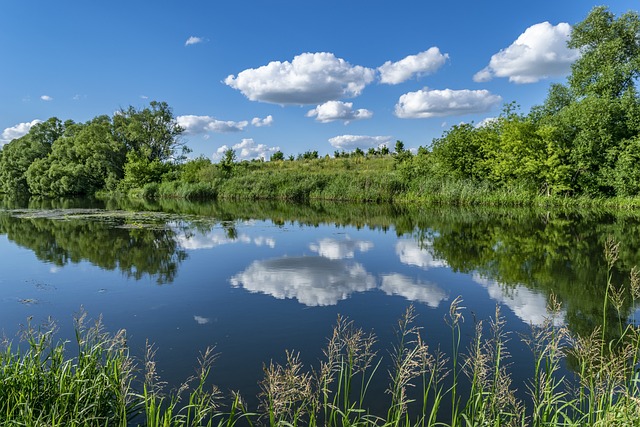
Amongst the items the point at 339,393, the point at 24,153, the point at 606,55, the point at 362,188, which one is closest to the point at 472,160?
the point at 362,188

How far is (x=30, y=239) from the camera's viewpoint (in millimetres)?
15969

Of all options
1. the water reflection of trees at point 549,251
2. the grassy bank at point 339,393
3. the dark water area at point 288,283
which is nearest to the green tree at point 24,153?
the dark water area at point 288,283

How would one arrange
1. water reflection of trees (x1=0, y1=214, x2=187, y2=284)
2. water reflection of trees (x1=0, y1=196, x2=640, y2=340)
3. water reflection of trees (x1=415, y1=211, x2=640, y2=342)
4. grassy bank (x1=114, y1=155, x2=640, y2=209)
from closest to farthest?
water reflection of trees (x1=415, y1=211, x2=640, y2=342) → water reflection of trees (x1=0, y1=196, x2=640, y2=340) → water reflection of trees (x1=0, y1=214, x2=187, y2=284) → grassy bank (x1=114, y1=155, x2=640, y2=209)

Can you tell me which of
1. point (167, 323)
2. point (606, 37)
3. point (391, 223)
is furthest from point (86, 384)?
point (606, 37)

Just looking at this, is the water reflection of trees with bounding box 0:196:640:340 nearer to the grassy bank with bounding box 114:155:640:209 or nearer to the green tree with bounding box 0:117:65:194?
the grassy bank with bounding box 114:155:640:209

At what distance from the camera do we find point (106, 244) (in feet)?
47.9

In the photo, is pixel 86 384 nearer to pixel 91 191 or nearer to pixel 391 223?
pixel 391 223

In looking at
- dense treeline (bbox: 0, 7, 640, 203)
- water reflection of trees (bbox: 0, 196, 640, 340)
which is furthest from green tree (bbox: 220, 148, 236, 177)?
water reflection of trees (bbox: 0, 196, 640, 340)

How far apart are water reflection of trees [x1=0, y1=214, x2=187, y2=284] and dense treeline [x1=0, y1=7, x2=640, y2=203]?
2193 centimetres

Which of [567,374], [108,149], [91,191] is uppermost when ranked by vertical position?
[108,149]

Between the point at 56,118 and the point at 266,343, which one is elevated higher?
the point at 56,118

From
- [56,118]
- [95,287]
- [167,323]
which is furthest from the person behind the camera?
[56,118]

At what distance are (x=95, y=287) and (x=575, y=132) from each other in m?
31.0

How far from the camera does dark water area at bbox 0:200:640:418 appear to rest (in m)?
6.30
